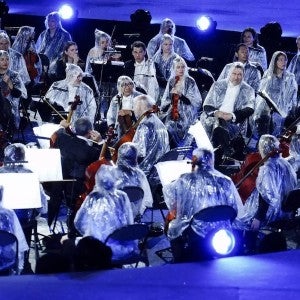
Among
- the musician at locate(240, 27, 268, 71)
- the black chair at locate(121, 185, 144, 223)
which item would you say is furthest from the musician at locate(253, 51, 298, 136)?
the black chair at locate(121, 185, 144, 223)

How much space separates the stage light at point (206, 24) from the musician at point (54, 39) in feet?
8.72

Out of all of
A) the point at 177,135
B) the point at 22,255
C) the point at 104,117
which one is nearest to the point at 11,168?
the point at 22,255

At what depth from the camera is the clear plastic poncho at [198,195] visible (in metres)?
8.18

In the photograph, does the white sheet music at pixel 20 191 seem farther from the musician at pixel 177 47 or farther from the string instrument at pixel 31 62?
the musician at pixel 177 47

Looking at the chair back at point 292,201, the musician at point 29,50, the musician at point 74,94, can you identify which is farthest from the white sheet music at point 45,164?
the musician at point 29,50

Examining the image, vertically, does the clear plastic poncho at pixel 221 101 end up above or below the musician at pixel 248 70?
below

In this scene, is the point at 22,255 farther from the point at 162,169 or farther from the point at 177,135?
the point at 177,135

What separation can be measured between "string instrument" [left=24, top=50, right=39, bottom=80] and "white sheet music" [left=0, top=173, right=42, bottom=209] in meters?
6.61

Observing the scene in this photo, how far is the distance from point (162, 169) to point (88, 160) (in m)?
1.43

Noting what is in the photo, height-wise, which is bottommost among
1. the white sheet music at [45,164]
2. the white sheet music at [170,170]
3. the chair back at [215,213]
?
the chair back at [215,213]

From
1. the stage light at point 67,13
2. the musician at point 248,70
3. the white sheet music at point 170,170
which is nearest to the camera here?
Answer: the white sheet music at point 170,170

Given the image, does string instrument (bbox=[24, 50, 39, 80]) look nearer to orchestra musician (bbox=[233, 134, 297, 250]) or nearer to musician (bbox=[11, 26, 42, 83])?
musician (bbox=[11, 26, 42, 83])

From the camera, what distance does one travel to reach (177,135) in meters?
12.6

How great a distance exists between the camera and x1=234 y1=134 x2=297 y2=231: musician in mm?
8750
